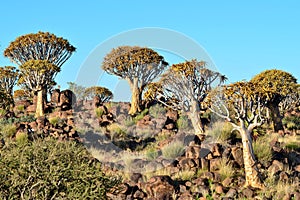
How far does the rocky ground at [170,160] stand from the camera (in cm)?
1019

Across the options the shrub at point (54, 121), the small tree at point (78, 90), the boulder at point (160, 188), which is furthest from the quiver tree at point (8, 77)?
the boulder at point (160, 188)

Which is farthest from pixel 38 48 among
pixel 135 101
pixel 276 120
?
pixel 276 120

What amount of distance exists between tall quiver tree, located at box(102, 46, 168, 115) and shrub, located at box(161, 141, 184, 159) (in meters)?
10.6

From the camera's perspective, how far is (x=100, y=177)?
7645mm

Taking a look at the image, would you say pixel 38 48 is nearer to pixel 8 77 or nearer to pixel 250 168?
pixel 8 77

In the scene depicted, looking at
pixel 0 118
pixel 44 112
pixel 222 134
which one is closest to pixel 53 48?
pixel 44 112

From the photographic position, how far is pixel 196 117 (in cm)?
1841

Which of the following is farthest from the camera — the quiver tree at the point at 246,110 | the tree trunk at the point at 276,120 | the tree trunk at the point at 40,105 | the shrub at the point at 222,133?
the tree trunk at the point at 40,105

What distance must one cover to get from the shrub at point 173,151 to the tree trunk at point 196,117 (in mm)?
3897

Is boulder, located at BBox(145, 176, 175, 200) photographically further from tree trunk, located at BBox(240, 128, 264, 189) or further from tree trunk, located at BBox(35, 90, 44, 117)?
tree trunk, located at BBox(35, 90, 44, 117)

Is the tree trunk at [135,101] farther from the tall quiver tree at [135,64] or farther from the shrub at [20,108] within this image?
the shrub at [20,108]

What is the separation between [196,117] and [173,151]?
201 inches

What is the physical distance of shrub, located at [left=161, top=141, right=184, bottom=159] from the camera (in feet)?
44.1

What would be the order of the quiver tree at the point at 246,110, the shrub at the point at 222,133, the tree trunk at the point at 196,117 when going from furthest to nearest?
the tree trunk at the point at 196,117 → the shrub at the point at 222,133 → the quiver tree at the point at 246,110
